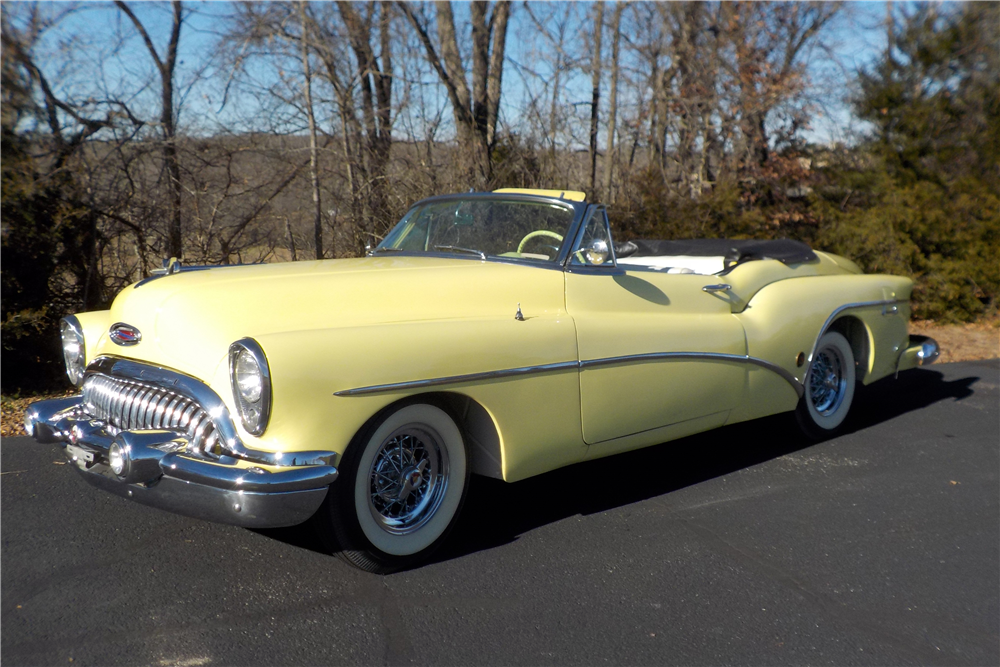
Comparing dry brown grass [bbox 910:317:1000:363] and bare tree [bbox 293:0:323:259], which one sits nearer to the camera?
dry brown grass [bbox 910:317:1000:363]

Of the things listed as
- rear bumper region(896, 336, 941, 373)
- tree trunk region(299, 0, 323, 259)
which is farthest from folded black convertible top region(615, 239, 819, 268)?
tree trunk region(299, 0, 323, 259)

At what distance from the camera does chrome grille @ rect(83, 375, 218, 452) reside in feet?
10.0

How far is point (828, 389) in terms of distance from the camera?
18.3ft

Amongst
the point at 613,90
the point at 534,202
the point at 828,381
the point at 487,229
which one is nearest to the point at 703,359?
the point at 534,202

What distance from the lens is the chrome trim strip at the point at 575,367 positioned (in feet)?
10.4

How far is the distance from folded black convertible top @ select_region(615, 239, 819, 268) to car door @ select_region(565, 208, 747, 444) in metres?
0.75

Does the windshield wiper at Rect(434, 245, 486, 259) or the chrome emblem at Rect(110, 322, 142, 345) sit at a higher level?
the windshield wiper at Rect(434, 245, 486, 259)

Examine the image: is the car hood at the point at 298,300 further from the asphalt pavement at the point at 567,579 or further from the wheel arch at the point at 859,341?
the wheel arch at the point at 859,341

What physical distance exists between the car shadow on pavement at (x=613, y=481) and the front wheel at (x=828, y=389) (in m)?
0.12

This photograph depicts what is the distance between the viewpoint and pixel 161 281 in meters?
3.63

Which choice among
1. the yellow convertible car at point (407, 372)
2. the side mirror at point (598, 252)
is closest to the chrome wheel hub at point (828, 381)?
the yellow convertible car at point (407, 372)

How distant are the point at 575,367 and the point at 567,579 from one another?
3.16 ft

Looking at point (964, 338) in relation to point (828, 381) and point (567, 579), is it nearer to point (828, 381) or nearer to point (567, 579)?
point (828, 381)

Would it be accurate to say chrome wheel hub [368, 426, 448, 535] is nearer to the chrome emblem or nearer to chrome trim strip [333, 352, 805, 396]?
chrome trim strip [333, 352, 805, 396]
